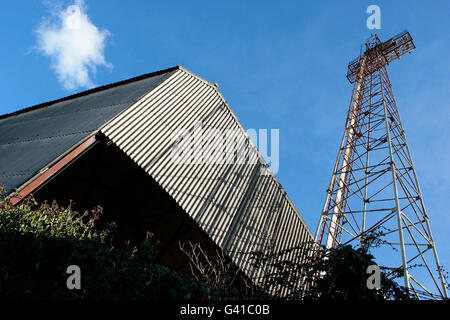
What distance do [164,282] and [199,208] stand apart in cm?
533

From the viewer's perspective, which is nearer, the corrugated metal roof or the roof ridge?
the corrugated metal roof

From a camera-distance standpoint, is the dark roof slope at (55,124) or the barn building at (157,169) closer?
the dark roof slope at (55,124)

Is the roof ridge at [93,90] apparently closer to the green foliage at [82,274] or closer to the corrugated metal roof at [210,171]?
the corrugated metal roof at [210,171]

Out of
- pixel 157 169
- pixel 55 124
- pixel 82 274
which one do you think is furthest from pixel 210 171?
pixel 82 274

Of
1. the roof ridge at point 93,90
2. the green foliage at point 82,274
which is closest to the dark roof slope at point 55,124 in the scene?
the roof ridge at point 93,90

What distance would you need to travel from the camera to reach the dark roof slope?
833 cm

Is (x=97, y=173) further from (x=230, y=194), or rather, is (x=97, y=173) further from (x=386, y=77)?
(x=386, y=77)

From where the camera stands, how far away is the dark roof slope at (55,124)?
8.33 metres

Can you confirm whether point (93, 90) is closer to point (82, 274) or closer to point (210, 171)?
point (210, 171)

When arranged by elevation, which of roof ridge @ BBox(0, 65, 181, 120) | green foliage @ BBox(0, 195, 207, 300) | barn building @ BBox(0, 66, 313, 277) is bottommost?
green foliage @ BBox(0, 195, 207, 300)

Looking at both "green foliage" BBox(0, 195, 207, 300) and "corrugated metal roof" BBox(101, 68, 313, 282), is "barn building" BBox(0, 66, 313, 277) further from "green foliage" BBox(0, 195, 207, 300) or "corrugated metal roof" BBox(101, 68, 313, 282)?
"green foliage" BBox(0, 195, 207, 300)

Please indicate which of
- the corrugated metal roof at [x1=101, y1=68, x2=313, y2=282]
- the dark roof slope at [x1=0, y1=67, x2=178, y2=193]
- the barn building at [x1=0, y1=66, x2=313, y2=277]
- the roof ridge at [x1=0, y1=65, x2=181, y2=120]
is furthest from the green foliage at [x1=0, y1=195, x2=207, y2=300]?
the roof ridge at [x1=0, y1=65, x2=181, y2=120]

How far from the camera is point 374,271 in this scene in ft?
16.6
